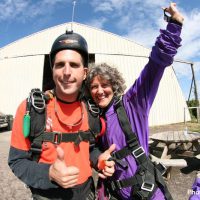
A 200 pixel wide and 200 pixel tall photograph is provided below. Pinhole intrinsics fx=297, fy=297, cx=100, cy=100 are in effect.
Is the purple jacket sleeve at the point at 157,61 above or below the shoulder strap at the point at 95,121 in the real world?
above

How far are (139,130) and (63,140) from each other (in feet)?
2.68

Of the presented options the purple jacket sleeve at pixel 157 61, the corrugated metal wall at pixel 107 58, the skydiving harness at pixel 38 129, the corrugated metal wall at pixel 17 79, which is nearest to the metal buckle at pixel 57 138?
the skydiving harness at pixel 38 129

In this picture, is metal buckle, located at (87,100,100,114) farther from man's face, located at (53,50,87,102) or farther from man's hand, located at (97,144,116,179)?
man's hand, located at (97,144,116,179)

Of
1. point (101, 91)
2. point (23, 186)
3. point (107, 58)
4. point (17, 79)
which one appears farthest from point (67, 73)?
point (17, 79)

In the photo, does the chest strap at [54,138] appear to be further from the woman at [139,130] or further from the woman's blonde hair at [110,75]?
the woman's blonde hair at [110,75]

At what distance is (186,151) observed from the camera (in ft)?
37.1

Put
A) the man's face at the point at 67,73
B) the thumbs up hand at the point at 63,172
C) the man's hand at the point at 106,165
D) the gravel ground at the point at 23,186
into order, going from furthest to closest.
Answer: the gravel ground at the point at 23,186, the man's face at the point at 67,73, the man's hand at the point at 106,165, the thumbs up hand at the point at 63,172

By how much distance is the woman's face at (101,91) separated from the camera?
316cm

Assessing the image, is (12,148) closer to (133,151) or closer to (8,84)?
(133,151)

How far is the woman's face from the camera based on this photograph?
3.16m

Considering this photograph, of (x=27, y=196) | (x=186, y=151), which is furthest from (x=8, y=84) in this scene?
(x=27, y=196)

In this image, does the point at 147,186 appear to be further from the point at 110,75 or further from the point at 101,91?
the point at 110,75

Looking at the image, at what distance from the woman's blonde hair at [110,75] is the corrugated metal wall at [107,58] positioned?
2110 cm

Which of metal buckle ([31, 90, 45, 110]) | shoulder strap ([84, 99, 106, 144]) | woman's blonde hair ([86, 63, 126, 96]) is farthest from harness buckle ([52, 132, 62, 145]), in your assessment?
woman's blonde hair ([86, 63, 126, 96])
